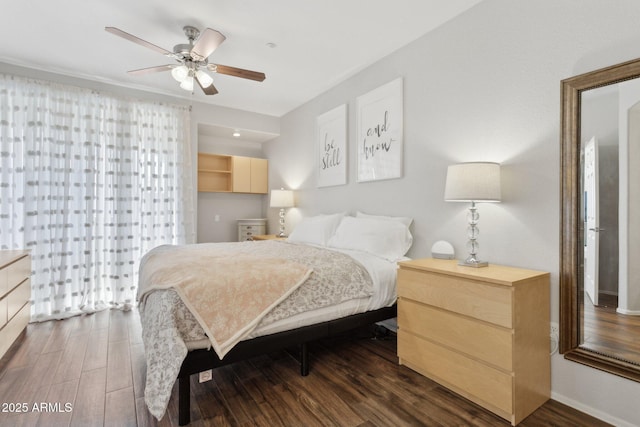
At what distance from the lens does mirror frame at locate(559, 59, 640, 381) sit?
1.84 m

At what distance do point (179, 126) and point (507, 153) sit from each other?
391 cm

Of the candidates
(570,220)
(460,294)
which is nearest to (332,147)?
(460,294)

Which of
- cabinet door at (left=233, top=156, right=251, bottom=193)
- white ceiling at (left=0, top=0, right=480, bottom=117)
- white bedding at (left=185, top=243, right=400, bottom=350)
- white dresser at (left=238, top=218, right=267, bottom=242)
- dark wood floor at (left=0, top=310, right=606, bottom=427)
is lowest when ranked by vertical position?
dark wood floor at (left=0, top=310, right=606, bottom=427)

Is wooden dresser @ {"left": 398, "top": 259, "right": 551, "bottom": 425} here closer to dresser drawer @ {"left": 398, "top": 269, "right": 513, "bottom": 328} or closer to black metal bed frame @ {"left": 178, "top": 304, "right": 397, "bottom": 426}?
dresser drawer @ {"left": 398, "top": 269, "right": 513, "bottom": 328}

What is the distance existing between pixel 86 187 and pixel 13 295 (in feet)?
4.68

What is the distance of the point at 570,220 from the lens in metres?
1.86

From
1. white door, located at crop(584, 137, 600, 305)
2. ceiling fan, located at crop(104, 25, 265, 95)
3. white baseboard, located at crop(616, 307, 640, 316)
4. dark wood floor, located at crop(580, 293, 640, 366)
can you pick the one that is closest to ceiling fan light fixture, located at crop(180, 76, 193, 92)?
ceiling fan, located at crop(104, 25, 265, 95)

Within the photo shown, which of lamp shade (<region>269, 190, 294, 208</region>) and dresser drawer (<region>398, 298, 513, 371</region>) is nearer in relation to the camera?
dresser drawer (<region>398, 298, 513, 371</region>)

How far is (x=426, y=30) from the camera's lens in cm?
274

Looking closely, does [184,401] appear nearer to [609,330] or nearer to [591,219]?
[609,330]

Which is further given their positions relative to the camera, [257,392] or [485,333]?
[257,392]

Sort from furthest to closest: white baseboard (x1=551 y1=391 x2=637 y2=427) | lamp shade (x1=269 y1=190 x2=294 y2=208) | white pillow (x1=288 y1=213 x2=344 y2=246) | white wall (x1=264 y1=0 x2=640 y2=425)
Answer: lamp shade (x1=269 y1=190 x2=294 y2=208) < white pillow (x1=288 y1=213 x2=344 y2=246) < white wall (x1=264 y1=0 x2=640 y2=425) < white baseboard (x1=551 y1=391 x2=637 y2=427)

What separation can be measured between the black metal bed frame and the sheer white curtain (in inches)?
A: 104

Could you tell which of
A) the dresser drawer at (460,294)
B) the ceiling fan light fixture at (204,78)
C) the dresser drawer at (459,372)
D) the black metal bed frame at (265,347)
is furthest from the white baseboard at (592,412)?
the ceiling fan light fixture at (204,78)
